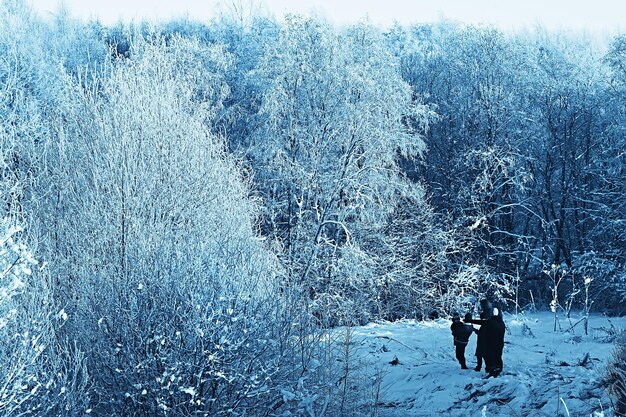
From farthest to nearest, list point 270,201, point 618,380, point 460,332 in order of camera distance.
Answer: point 270,201
point 460,332
point 618,380

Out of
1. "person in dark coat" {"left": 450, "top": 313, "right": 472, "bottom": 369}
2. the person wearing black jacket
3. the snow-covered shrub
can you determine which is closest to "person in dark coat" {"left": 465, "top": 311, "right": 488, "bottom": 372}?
the person wearing black jacket

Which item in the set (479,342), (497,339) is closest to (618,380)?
(497,339)

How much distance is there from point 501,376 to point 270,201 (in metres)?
10.2

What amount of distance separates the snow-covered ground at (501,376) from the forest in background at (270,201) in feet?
4.80

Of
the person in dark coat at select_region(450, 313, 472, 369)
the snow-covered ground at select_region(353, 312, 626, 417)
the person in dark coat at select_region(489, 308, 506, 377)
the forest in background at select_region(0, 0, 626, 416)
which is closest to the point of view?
the forest in background at select_region(0, 0, 626, 416)

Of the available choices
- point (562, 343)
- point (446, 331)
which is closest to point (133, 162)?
point (446, 331)

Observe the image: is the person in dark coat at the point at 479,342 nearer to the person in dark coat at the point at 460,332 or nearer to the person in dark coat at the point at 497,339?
the person in dark coat at the point at 497,339

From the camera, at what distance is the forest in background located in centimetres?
1031

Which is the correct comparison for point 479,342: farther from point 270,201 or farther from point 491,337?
point 270,201

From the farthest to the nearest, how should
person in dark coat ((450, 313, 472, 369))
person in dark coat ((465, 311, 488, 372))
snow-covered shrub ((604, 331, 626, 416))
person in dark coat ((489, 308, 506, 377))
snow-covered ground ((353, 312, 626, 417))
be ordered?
1. person in dark coat ((450, 313, 472, 369))
2. person in dark coat ((465, 311, 488, 372))
3. person in dark coat ((489, 308, 506, 377))
4. snow-covered ground ((353, 312, 626, 417))
5. snow-covered shrub ((604, 331, 626, 416))

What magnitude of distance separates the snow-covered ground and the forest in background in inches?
57.6

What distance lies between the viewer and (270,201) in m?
21.2

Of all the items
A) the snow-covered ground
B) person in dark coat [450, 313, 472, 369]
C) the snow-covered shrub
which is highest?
the snow-covered shrub

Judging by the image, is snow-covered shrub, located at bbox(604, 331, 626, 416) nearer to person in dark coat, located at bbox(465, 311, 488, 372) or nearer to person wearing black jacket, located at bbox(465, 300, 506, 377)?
person wearing black jacket, located at bbox(465, 300, 506, 377)
